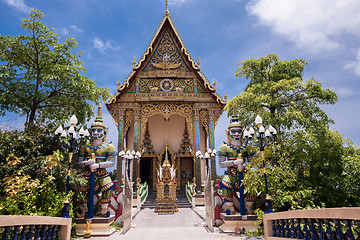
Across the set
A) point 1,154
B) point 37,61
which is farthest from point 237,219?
point 37,61

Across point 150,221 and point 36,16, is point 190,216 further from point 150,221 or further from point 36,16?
point 36,16

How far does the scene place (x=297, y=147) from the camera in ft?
23.7

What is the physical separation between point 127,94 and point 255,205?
9.11 metres

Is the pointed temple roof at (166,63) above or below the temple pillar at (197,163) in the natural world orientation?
above

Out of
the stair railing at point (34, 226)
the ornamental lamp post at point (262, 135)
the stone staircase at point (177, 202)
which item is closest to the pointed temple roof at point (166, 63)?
the stone staircase at point (177, 202)

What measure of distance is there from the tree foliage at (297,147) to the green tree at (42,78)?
5.54m

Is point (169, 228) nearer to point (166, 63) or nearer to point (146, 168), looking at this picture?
point (146, 168)

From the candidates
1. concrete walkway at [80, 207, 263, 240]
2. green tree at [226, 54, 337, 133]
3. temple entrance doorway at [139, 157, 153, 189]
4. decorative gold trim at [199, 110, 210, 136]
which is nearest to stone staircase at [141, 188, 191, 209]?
concrete walkway at [80, 207, 263, 240]

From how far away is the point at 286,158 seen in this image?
6945 mm

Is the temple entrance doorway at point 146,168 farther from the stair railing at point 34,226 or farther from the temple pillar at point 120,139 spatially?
the stair railing at point 34,226

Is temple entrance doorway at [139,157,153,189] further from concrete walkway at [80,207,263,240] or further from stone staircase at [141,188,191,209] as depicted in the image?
concrete walkway at [80,207,263,240]

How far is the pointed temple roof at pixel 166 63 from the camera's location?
13.5 meters

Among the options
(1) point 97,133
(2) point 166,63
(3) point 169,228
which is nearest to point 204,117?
(2) point 166,63

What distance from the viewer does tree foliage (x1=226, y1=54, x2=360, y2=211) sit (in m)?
6.36
